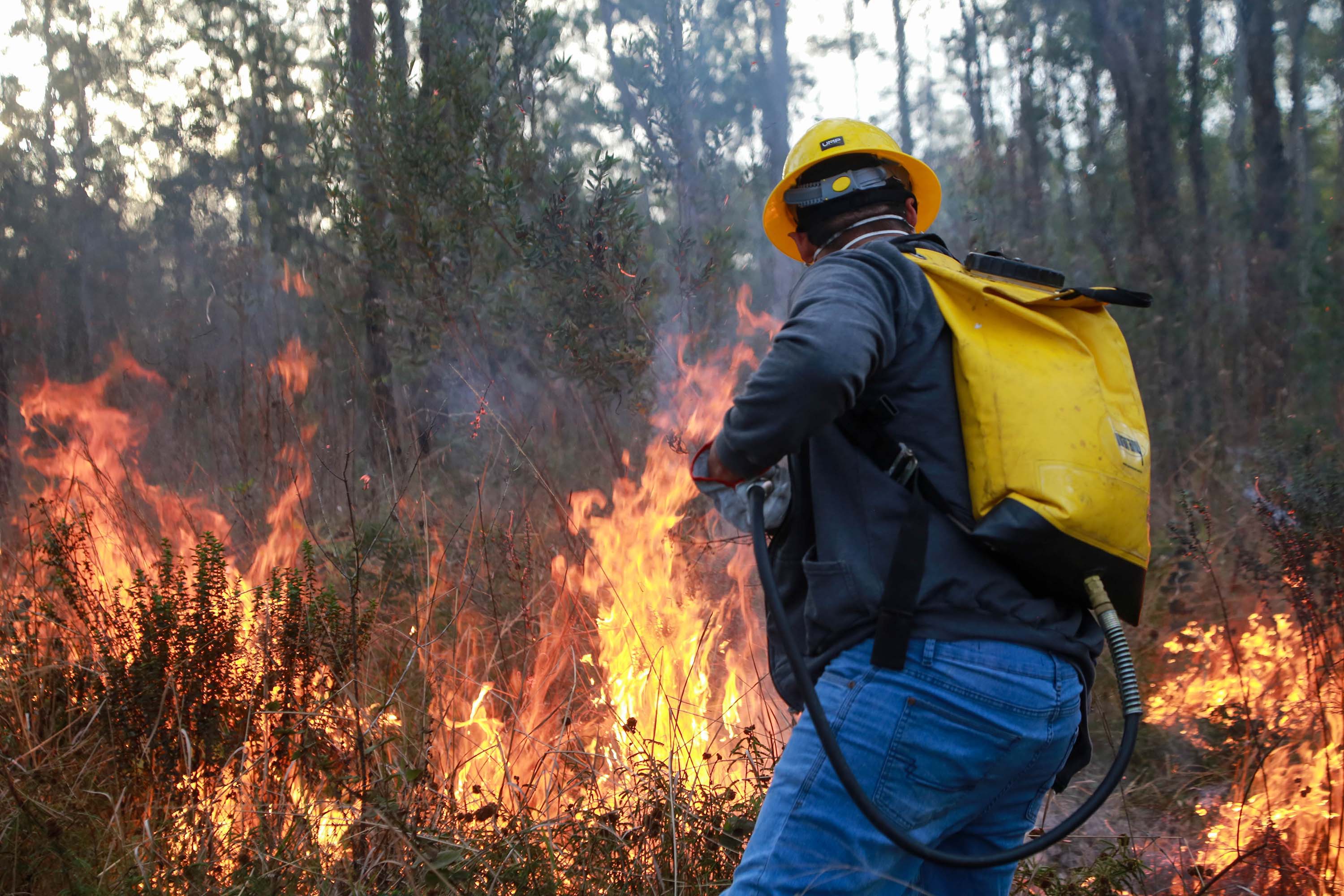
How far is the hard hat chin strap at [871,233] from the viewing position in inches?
82.1

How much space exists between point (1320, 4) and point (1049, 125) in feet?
17.4

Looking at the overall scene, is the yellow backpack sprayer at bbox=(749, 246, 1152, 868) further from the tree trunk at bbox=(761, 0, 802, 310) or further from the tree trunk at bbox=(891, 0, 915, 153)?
the tree trunk at bbox=(891, 0, 915, 153)

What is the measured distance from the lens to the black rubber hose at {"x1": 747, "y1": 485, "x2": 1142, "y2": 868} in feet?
5.42

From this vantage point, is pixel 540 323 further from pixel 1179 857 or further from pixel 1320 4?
pixel 1320 4

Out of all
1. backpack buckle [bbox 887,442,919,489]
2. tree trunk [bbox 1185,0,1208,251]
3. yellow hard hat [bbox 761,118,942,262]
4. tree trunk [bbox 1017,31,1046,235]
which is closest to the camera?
backpack buckle [bbox 887,442,919,489]

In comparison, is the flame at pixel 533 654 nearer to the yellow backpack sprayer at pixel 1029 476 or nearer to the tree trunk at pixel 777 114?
the yellow backpack sprayer at pixel 1029 476

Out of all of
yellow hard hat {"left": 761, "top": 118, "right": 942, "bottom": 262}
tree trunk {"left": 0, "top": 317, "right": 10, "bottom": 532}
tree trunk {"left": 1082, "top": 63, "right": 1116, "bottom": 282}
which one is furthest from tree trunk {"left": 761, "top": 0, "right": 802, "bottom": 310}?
yellow hard hat {"left": 761, "top": 118, "right": 942, "bottom": 262}

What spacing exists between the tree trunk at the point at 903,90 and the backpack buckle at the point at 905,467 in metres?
32.3

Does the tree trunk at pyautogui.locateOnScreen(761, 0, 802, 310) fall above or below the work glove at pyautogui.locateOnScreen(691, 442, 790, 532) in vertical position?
above

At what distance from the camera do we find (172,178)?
25.7 metres

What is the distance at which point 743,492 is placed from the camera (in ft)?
6.28

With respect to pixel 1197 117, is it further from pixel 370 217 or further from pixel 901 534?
pixel 901 534

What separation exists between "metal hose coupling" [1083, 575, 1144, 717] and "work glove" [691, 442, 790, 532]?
0.56 metres

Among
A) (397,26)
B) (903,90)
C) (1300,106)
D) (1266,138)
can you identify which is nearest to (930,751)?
(397,26)
